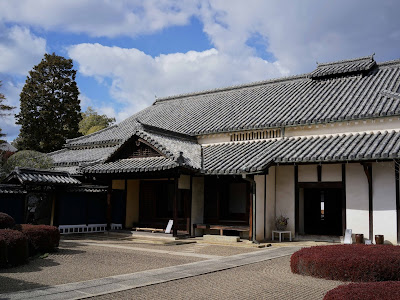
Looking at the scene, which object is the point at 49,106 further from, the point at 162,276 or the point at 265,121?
the point at 162,276

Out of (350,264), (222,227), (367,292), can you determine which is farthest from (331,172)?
(367,292)

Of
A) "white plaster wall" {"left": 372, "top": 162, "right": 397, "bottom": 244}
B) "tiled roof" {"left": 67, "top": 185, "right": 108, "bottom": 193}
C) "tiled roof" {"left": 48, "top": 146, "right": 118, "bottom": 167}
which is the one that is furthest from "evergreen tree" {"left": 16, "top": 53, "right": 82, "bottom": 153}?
"white plaster wall" {"left": 372, "top": 162, "right": 397, "bottom": 244}

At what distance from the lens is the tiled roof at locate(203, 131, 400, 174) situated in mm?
14547

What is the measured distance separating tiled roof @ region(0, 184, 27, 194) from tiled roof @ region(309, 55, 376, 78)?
16.5 metres

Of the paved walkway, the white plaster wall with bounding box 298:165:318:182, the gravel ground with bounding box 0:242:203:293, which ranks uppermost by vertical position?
the white plaster wall with bounding box 298:165:318:182

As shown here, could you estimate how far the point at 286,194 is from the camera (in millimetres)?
17375

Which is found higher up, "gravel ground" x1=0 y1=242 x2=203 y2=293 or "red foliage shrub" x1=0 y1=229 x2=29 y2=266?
"red foliage shrub" x1=0 y1=229 x2=29 y2=266

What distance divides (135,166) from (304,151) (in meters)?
7.41

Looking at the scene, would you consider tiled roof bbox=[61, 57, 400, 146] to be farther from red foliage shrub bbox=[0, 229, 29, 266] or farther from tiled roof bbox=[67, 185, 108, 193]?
red foliage shrub bbox=[0, 229, 29, 266]

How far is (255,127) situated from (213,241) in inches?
241

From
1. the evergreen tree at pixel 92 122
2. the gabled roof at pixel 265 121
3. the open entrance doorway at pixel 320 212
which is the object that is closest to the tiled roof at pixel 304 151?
the gabled roof at pixel 265 121

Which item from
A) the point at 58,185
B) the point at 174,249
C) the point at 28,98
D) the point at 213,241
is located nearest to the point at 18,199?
the point at 58,185

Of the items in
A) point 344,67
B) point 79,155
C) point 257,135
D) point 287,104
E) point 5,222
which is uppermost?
point 344,67

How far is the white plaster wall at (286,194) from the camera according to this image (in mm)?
17172
